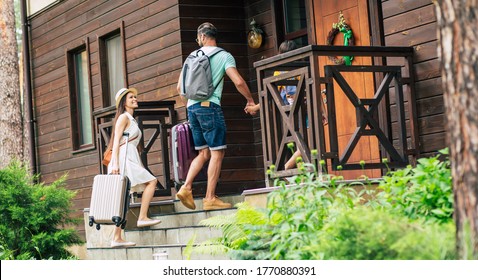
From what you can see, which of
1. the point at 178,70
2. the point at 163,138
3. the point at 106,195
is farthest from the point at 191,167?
the point at 178,70

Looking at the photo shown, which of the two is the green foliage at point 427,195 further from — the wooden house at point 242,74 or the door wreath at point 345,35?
the door wreath at point 345,35

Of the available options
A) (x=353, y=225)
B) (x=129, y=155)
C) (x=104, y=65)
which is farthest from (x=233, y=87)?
(x=353, y=225)

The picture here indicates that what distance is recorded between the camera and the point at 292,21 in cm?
1255

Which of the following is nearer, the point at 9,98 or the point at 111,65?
the point at 111,65

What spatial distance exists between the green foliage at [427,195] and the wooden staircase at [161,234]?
84.9 inches

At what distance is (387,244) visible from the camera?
19.5 feet

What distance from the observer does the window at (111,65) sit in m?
15.4

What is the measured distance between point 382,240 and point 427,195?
1.01 m

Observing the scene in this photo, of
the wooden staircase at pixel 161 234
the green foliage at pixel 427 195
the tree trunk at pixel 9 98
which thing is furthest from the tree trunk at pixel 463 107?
the tree trunk at pixel 9 98

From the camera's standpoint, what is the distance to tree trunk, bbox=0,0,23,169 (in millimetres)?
17594

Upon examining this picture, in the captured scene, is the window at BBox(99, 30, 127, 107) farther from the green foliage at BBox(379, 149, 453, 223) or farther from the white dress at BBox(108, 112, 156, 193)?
the green foliage at BBox(379, 149, 453, 223)

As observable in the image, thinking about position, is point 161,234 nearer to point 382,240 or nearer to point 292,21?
point 292,21

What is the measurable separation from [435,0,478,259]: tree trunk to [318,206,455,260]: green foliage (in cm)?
15

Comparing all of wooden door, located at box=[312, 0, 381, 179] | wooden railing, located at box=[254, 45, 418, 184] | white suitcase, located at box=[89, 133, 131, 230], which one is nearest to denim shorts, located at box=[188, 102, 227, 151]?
wooden railing, located at box=[254, 45, 418, 184]
